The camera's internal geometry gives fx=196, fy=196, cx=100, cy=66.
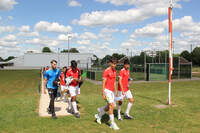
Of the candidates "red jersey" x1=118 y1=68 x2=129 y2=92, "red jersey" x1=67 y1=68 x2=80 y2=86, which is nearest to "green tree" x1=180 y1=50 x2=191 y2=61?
"red jersey" x1=118 y1=68 x2=129 y2=92

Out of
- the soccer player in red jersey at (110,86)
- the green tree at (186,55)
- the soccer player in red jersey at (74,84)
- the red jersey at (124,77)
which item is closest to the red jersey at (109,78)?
the soccer player in red jersey at (110,86)

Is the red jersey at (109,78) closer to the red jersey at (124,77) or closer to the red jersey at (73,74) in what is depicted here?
the red jersey at (124,77)

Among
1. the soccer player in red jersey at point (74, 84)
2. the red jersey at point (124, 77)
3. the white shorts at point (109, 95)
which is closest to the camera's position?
the white shorts at point (109, 95)

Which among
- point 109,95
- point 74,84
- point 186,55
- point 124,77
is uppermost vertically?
point 186,55

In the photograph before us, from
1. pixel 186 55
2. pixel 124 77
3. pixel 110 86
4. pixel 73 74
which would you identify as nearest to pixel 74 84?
pixel 73 74

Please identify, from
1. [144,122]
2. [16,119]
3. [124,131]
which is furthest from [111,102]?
[16,119]

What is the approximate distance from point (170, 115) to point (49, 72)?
447cm

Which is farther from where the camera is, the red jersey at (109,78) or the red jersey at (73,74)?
the red jersey at (73,74)

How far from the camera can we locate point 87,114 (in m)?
7.06

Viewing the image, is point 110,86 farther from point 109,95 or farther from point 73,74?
point 73,74

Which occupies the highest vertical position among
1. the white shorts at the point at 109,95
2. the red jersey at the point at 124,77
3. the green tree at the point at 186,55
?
the green tree at the point at 186,55

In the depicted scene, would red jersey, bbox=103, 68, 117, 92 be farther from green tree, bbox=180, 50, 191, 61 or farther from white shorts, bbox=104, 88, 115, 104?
green tree, bbox=180, 50, 191, 61

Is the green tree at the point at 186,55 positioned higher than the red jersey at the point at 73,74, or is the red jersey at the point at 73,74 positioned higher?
the green tree at the point at 186,55

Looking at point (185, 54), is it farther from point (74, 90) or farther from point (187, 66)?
point (74, 90)
